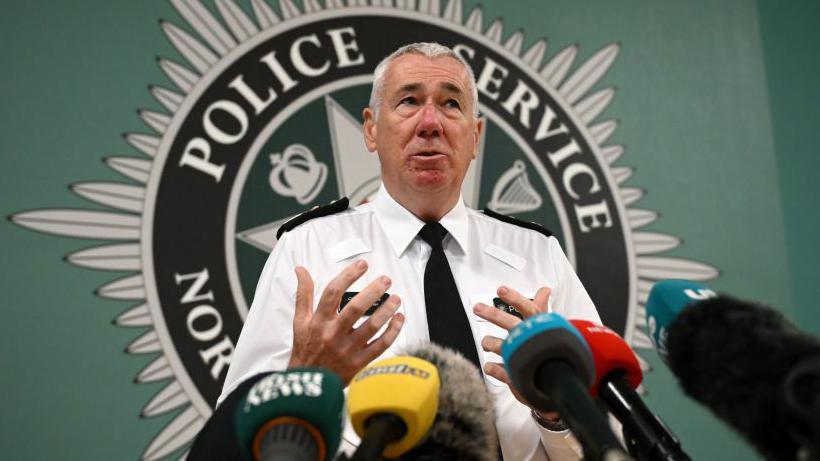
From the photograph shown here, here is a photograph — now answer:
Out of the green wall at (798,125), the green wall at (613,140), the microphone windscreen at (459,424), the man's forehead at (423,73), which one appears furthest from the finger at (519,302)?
the green wall at (798,125)

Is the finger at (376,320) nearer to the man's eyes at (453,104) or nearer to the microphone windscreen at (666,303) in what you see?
the microphone windscreen at (666,303)

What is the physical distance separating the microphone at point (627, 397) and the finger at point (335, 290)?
317 mm

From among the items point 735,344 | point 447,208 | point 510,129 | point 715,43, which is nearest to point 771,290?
point 715,43

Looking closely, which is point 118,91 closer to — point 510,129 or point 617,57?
point 510,129

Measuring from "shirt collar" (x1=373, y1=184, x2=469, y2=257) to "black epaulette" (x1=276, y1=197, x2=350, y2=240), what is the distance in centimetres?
8

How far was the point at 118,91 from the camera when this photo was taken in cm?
191

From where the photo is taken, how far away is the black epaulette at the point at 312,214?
4.83 feet

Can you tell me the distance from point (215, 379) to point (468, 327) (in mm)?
869

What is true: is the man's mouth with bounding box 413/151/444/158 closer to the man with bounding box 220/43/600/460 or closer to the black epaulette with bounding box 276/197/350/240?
the man with bounding box 220/43/600/460

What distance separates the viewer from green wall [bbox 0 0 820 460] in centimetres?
172

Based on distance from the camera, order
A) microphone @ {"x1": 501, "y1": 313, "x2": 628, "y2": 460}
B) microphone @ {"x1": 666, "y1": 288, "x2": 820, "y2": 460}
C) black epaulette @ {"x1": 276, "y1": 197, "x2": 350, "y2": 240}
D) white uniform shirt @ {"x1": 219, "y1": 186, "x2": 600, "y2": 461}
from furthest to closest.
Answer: black epaulette @ {"x1": 276, "y1": 197, "x2": 350, "y2": 240}
white uniform shirt @ {"x1": 219, "y1": 186, "x2": 600, "y2": 461}
microphone @ {"x1": 501, "y1": 313, "x2": 628, "y2": 460}
microphone @ {"x1": 666, "y1": 288, "x2": 820, "y2": 460}

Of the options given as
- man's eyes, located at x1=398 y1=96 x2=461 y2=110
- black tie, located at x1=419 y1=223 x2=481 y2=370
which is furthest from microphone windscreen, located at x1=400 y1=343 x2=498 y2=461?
man's eyes, located at x1=398 y1=96 x2=461 y2=110

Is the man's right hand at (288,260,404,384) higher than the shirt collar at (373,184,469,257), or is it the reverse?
the shirt collar at (373,184,469,257)

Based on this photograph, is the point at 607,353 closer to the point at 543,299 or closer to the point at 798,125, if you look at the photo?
the point at 543,299
